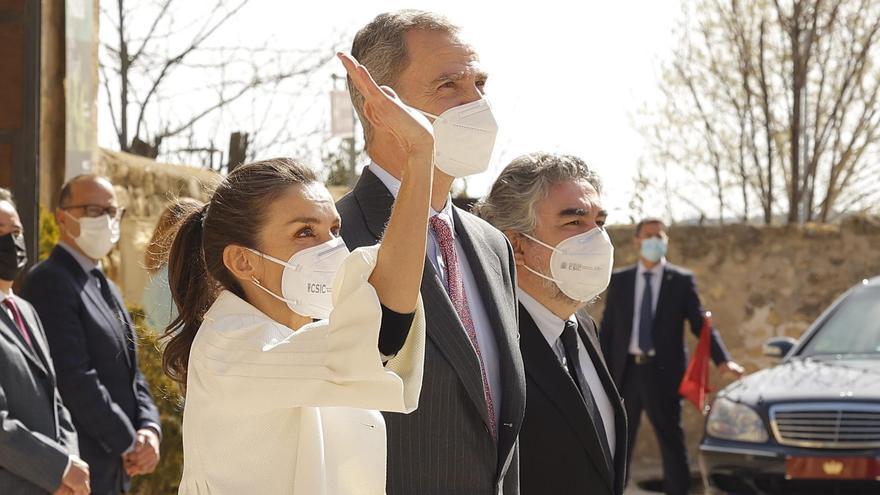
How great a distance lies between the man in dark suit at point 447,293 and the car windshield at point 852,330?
573cm

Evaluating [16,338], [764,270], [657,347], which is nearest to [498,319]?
[16,338]

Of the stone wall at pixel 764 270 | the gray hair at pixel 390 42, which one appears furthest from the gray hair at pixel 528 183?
the stone wall at pixel 764 270

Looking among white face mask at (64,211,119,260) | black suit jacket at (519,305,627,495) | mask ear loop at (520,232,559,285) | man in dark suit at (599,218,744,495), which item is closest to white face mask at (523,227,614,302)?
mask ear loop at (520,232,559,285)

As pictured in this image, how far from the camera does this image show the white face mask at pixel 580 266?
4.42m

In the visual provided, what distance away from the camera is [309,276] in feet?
9.79

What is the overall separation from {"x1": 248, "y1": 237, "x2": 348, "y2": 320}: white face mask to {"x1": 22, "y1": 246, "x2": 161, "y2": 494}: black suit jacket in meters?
3.08

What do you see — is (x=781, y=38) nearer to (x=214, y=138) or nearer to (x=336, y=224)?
(x=214, y=138)

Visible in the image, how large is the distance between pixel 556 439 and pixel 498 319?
2.47 ft

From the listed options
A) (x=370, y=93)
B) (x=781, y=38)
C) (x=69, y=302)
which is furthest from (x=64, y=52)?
(x=781, y=38)

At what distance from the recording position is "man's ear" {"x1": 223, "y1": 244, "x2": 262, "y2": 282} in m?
3.07

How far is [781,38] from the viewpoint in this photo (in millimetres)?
16750

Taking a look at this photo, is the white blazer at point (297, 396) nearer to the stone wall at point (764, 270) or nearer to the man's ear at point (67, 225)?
the man's ear at point (67, 225)

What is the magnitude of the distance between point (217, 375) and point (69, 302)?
3.52m

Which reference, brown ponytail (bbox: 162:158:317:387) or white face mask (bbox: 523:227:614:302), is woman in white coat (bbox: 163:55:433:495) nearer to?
brown ponytail (bbox: 162:158:317:387)
